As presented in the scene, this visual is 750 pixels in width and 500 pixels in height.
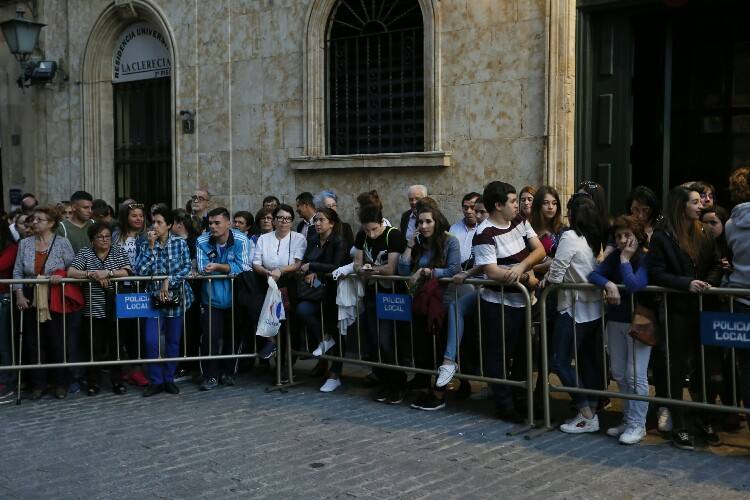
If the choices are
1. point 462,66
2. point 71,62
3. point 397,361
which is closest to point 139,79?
point 71,62

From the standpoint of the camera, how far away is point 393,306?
7.71 metres

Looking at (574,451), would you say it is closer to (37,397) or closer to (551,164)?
(551,164)

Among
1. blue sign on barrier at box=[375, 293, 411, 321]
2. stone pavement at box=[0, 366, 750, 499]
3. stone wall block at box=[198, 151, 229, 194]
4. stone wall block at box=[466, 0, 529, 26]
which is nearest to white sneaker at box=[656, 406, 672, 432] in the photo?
stone pavement at box=[0, 366, 750, 499]

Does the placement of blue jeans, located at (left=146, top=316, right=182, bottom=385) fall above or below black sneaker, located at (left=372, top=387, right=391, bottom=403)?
above

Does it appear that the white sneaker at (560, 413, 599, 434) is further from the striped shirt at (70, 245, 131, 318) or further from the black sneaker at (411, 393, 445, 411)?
the striped shirt at (70, 245, 131, 318)

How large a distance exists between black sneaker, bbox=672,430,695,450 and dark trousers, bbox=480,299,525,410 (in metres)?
1.38

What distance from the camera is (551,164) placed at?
9.73 meters

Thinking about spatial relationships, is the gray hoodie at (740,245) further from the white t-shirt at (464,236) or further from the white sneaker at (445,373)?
the white t-shirt at (464,236)

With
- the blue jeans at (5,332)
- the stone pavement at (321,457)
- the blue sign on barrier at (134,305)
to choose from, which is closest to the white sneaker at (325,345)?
the stone pavement at (321,457)

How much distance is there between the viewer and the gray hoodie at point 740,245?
19.7ft

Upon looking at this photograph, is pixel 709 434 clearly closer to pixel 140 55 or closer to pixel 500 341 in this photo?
pixel 500 341

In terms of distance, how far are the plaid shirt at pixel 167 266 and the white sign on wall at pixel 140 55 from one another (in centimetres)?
638

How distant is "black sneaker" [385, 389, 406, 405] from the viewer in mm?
7805

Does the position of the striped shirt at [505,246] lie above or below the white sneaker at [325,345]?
above
